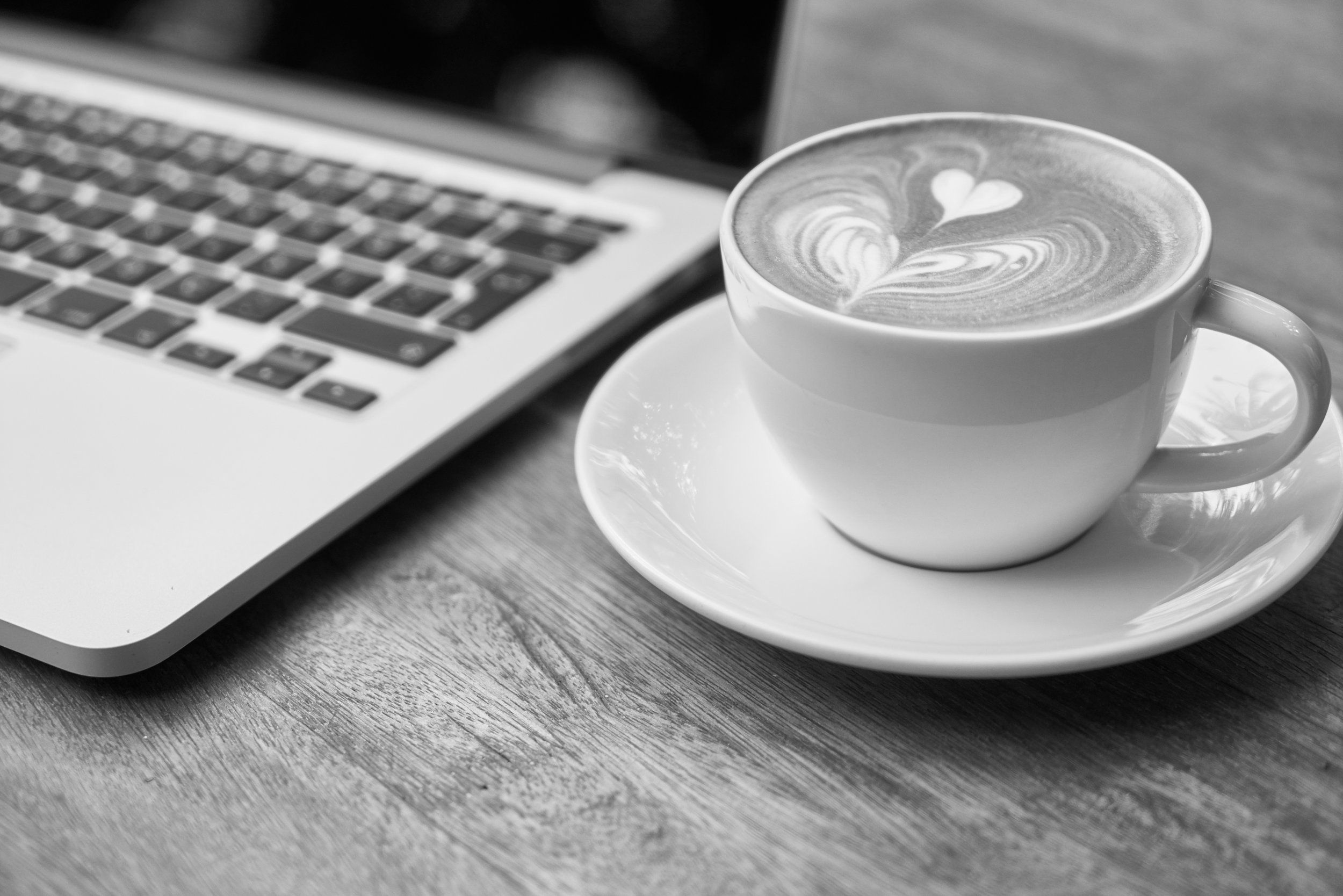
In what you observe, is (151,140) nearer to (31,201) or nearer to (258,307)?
(31,201)

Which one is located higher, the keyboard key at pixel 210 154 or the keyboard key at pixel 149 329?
the keyboard key at pixel 210 154

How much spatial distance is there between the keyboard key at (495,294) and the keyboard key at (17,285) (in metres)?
0.22

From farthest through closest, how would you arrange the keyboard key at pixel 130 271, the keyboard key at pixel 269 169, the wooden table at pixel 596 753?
the keyboard key at pixel 269 169 < the keyboard key at pixel 130 271 < the wooden table at pixel 596 753

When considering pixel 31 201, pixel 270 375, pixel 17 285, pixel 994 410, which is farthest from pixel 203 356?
pixel 994 410

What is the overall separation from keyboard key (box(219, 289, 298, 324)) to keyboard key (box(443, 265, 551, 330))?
8 cm

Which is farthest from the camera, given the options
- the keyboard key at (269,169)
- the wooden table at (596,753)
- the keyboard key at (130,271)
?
the keyboard key at (269,169)

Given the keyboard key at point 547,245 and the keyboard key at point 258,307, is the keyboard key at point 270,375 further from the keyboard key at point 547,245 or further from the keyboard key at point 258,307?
the keyboard key at point 547,245

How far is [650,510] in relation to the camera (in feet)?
1.44

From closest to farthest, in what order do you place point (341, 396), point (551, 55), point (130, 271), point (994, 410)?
point (994, 410), point (341, 396), point (130, 271), point (551, 55)

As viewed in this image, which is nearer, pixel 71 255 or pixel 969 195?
pixel 969 195

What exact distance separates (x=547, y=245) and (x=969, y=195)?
252mm

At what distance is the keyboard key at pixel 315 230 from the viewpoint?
638mm

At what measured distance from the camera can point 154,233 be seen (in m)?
0.65

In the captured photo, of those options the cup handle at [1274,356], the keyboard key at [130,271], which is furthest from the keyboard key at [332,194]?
the cup handle at [1274,356]
